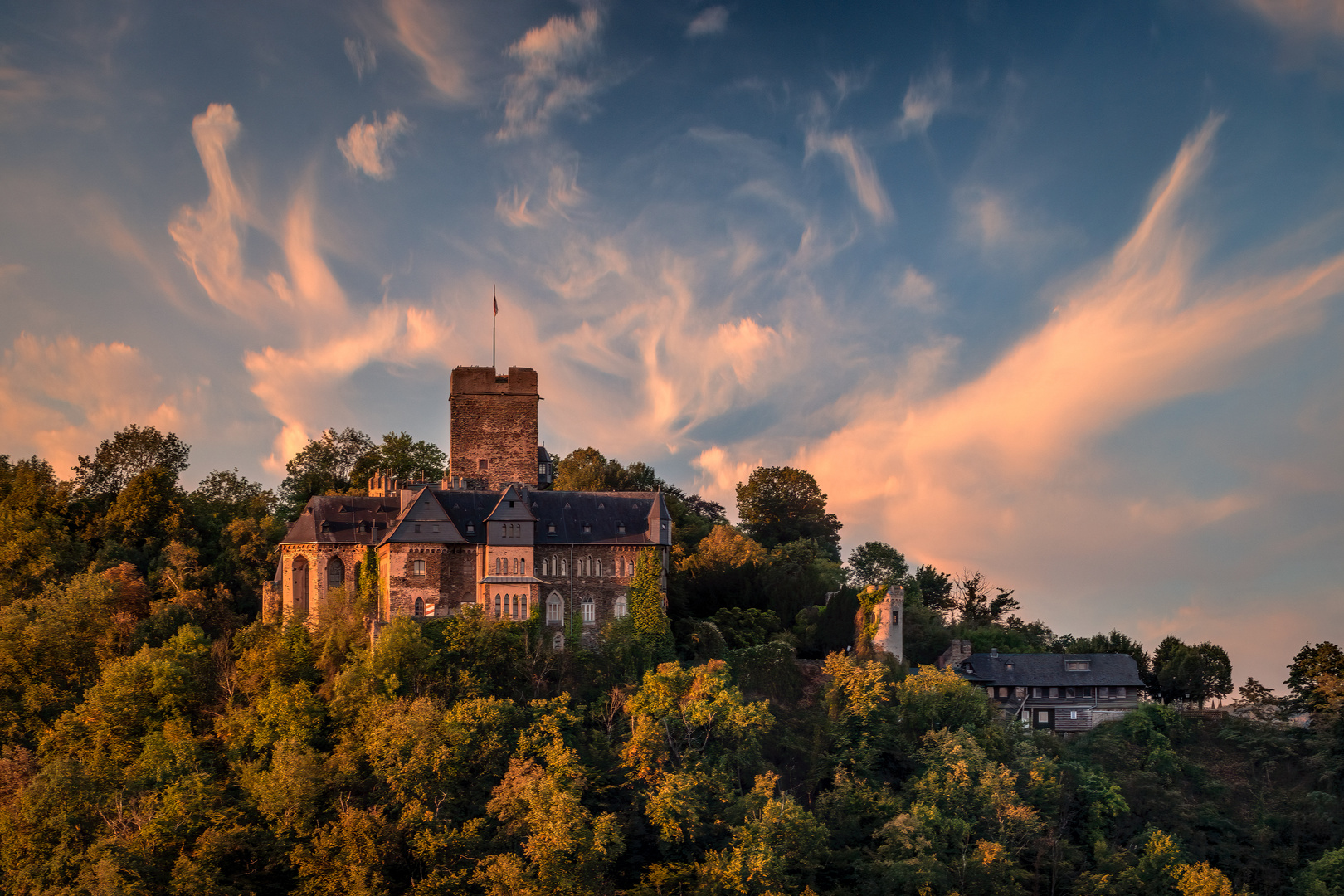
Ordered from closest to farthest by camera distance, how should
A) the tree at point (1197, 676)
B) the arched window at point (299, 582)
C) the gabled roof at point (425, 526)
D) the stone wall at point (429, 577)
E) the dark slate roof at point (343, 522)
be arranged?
the stone wall at point (429, 577) < the gabled roof at point (425, 526) < the dark slate roof at point (343, 522) < the arched window at point (299, 582) < the tree at point (1197, 676)

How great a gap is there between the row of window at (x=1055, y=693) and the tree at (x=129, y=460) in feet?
154

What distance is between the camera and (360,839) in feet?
115

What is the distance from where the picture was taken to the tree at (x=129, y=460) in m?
59.2

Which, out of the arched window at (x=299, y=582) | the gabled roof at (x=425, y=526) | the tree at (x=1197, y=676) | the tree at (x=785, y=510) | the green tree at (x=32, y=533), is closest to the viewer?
the gabled roof at (x=425, y=526)

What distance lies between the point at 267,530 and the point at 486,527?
16.8 metres

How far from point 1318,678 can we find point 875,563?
2632cm

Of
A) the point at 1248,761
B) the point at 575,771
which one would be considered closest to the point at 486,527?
the point at 575,771

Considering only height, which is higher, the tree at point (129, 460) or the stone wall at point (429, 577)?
the tree at point (129, 460)

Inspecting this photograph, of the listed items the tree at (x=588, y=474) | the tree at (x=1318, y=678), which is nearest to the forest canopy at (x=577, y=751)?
the tree at (x=1318, y=678)

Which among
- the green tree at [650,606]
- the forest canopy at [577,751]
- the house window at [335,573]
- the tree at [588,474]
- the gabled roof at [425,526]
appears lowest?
the forest canopy at [577,751]

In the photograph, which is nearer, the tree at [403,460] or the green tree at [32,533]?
the green tree at [32,533]

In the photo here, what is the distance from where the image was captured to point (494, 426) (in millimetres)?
52531

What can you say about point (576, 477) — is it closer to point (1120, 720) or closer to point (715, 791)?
point (715, 791)

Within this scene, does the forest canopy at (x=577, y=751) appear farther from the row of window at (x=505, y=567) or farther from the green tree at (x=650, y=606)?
the row of window at (x=505, y=567)
